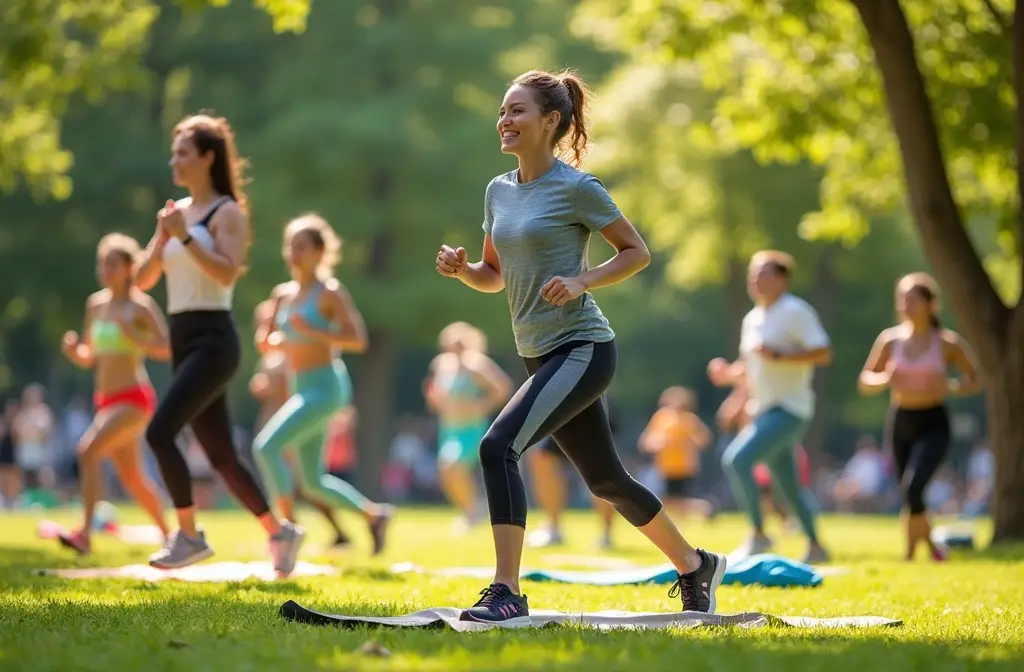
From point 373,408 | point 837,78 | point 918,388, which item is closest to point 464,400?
point 837,78

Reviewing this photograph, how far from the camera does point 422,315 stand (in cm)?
3650

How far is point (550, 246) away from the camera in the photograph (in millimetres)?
6719

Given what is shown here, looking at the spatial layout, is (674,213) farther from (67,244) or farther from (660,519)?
(660,519)

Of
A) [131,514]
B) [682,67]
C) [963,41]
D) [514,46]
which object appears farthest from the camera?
[514,46]

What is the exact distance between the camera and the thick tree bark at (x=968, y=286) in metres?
14.5

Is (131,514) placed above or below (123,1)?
below

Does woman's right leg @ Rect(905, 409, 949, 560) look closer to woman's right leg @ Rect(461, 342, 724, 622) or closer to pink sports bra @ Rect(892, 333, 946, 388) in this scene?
pink sports bra @ Rect(892, 333, 946, 388)

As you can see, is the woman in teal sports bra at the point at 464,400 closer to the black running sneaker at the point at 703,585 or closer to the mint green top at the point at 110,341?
the mint green top at the point at 110,341

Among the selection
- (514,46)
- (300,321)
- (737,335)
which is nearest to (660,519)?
(300,321)

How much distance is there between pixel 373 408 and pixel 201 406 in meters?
28.1

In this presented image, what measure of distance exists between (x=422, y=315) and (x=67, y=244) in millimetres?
8058

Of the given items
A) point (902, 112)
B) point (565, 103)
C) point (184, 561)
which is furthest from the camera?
point (902, 112)

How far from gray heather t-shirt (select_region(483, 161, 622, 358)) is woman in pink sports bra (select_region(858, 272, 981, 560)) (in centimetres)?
651

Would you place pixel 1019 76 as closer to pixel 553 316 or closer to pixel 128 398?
pixel 128 398
